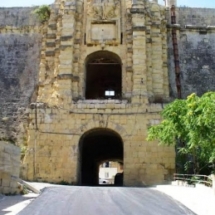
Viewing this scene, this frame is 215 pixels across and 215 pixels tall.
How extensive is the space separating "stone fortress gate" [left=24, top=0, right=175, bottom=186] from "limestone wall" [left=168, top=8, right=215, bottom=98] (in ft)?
3.85

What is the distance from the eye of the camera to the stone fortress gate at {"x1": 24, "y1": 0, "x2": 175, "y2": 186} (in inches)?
635

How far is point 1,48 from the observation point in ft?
65.6

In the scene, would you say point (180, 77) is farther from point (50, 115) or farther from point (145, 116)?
point (50, 115)

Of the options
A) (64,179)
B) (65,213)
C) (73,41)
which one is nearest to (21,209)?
(65,213)

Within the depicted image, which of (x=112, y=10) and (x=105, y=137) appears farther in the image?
(x=105, y=137)

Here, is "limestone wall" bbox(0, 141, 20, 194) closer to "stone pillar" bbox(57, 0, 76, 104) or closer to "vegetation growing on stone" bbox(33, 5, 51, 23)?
"stone pillar" bbox(57, 0, 76, 104)

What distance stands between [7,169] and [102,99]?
800 centimetres

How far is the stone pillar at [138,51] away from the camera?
17.0 m

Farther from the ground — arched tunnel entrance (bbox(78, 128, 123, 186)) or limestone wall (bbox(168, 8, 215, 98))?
limestone wall (bbox(168, 8, 215, 98))

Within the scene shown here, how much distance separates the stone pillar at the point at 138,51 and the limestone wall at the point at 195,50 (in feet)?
6.73

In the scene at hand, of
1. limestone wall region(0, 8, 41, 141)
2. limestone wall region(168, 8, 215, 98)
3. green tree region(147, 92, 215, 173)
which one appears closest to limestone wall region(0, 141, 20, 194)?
green tree region(147, 92, 215, 173)

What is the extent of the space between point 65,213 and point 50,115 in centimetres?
945

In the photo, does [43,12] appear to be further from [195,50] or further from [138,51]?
[195,50]

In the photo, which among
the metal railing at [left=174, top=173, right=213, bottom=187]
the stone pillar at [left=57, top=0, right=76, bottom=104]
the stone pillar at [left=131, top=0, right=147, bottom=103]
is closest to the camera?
the metal railing at [left=174, top=173, right=213, bottom=187]
